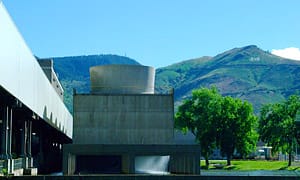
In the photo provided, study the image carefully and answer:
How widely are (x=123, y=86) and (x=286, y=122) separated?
38.8 meters

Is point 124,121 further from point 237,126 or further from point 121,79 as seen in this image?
point 237,126

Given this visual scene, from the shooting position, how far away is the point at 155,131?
69938 millimetres

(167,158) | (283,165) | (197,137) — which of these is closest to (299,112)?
(283,165)

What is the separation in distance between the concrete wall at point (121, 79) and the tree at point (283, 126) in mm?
35028

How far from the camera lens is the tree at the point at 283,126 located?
334ft

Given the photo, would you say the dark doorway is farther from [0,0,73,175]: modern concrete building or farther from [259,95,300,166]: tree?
[259,95,300,166]: tree

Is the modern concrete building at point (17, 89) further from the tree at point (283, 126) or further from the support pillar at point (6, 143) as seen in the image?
the tree at point (283, 126)

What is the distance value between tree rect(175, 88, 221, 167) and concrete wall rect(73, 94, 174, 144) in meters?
32.1

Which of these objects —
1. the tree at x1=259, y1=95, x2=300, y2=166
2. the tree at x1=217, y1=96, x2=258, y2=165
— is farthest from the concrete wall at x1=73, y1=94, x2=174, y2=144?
the tree at x1=259, y1=95, x2=300, y2=166

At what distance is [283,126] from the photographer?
10144cm

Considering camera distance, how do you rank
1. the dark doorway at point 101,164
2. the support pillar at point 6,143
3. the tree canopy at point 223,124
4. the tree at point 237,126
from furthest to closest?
the tree at point 237,126
the tree canopy at point 223,124
the dark doorway at point 101,164
the support pillar at point 6,143

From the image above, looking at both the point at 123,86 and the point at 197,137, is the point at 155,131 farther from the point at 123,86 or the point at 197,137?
the point at 197,137

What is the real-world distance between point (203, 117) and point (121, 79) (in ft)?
102

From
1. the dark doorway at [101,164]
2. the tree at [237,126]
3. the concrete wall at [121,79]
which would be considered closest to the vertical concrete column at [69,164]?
the dark doorway at [101,164]
